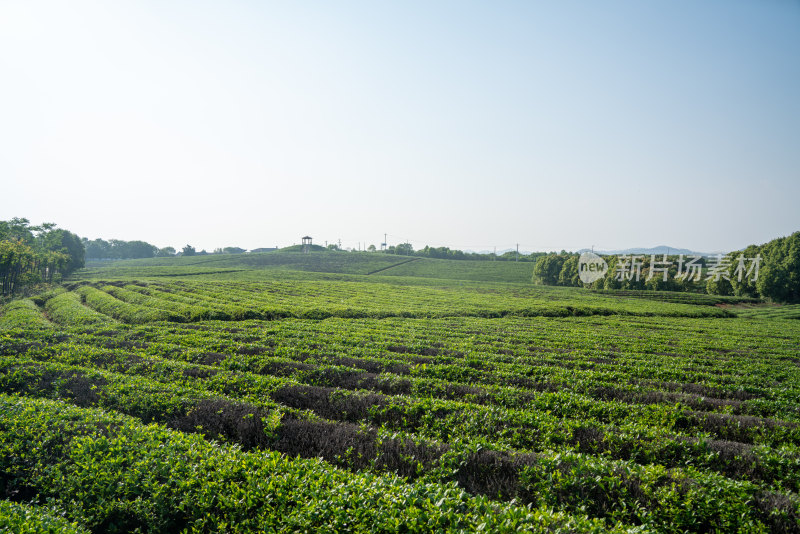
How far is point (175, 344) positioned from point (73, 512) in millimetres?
14046

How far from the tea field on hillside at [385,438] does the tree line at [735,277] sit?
66131 millimetres

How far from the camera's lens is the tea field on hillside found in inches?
224

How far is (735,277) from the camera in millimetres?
73938

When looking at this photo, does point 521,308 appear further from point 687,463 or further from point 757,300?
point 757,300

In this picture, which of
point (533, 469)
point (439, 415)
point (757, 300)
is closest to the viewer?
point (533, 469)

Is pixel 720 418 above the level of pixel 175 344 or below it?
above

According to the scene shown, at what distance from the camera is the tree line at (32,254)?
50.9 m

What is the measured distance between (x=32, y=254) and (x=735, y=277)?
402 ft

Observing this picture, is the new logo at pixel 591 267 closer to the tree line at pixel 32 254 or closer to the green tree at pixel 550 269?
the green tree at pixel 550 269

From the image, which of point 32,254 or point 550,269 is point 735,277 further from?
point 32,254

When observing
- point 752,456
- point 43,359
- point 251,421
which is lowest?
point 43,359

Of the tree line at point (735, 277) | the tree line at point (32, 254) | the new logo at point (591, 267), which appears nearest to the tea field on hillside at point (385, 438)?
the tree line at point (32, 254)

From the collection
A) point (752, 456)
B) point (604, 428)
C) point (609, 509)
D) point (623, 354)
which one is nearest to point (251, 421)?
point (609, 509)

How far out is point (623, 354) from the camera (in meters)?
19.8
